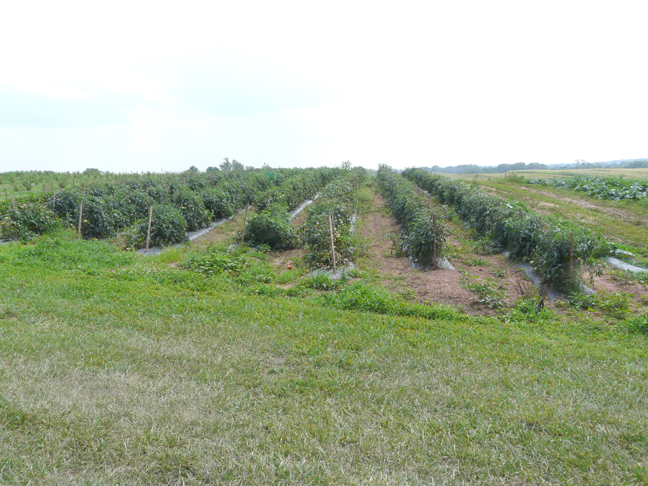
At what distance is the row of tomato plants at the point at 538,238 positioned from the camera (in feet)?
25.0

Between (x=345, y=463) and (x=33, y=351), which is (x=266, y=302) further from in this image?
(x=345, y=463)

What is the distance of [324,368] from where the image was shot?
14.6 feet

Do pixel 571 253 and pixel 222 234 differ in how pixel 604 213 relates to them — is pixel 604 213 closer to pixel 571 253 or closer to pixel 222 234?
pixel 571 253

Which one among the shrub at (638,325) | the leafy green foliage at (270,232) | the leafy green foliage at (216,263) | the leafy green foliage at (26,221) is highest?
the leafy green foliage at (26,221)

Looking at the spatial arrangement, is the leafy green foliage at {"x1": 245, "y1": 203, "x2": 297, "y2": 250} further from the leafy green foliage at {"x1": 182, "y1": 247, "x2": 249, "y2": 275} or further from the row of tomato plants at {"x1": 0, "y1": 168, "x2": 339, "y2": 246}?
the row of tomato plants at {"x1": 0, "y1": 168, "x2": 339, "y2": 246}

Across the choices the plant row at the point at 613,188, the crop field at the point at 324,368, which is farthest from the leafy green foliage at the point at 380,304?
the plant row at the point at 613,188

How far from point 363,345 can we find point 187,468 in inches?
103

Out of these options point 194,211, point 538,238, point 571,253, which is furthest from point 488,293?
point 194,211

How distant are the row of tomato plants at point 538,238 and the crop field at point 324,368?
0.06 metres

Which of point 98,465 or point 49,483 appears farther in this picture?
point 98,465

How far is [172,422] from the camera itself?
3465 mm

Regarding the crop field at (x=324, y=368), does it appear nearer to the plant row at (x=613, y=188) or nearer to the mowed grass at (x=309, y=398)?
the mowed grass at (x=309, y=398)

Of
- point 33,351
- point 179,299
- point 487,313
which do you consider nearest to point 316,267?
point 179,299

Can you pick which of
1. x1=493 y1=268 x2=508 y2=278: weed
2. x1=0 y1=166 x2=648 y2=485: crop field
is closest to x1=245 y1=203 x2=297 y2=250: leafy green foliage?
x1=0 y1=166 x2=648 y2=485: crop field
